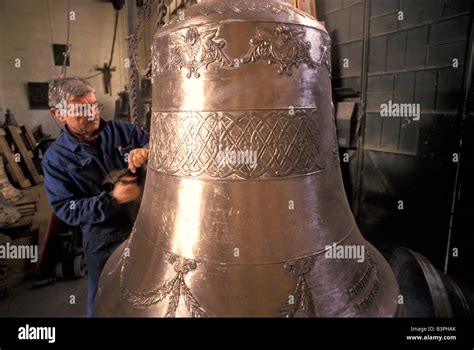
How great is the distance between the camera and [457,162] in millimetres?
1995

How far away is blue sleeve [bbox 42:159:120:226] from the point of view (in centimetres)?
141

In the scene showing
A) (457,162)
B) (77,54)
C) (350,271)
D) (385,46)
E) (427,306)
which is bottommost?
(427,306)

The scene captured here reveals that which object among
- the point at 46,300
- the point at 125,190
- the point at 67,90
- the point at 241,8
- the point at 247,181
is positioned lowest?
the point at 46,300

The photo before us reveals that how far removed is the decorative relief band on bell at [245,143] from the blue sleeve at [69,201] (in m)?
0.67

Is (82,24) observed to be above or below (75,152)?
above

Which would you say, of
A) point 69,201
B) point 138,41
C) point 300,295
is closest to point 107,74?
point 138,41

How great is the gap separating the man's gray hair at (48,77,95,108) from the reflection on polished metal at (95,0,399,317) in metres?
0.74

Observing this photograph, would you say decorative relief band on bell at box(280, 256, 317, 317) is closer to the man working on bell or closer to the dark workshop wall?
the man working on bell

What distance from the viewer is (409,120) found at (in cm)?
232

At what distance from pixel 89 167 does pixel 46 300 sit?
6.68ft

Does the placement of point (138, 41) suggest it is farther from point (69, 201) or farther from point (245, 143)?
point (245, 143)

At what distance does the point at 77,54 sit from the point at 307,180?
8304 mm
